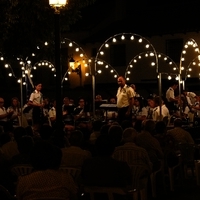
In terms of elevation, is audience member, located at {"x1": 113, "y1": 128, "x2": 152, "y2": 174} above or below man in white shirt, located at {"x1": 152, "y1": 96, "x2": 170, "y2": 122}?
below

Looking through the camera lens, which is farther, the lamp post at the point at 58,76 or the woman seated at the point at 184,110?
the woman seated at the point at 184,110

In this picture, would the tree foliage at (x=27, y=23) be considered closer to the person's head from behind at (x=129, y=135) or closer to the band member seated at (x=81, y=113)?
the band member seated at (x=81, y=113)

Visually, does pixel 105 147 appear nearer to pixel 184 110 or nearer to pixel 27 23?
pixel 27 23

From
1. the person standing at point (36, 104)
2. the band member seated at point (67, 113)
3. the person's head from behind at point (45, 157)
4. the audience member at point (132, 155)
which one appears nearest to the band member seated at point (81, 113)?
the band member seated at point (67, 113)

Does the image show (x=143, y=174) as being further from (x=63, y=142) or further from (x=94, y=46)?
(x=94, y=46)

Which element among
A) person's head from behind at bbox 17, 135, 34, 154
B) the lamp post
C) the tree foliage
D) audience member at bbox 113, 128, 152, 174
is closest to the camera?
person's head from behind at bbox 17, 135, 34, 154

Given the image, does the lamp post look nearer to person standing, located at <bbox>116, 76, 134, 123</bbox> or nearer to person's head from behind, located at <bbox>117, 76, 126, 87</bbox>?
person's head from behind, located at <bbox>117, 76, 126, 87</bbox>

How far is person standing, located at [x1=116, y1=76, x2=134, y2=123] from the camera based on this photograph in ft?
65.1

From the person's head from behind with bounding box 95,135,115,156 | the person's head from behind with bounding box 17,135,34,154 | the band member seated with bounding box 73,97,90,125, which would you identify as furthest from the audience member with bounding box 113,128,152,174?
the band member seated with bounding box 73,97,90,125

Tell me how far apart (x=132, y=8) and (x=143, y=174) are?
126 ft

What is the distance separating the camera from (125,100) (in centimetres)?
2011

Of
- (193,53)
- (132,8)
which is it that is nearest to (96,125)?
(193,53)

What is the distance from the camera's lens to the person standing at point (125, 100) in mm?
19844

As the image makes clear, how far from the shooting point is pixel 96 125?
1447 centimetres
